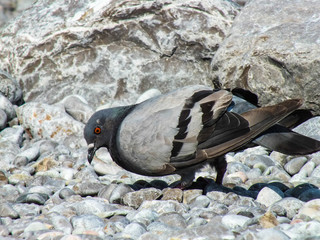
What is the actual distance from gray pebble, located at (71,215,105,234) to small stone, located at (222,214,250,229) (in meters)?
1.04

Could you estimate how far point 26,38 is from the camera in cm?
947

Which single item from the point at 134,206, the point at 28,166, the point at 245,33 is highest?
the point at 245,33

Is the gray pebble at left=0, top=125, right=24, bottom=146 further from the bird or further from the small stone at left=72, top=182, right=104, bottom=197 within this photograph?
the bird

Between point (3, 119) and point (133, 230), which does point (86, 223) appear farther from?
point (3, 119)

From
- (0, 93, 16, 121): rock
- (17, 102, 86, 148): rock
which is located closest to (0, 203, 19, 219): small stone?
(17, 102, 86, 148): rock

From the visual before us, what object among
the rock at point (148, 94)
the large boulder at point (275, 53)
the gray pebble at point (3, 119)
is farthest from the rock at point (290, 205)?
the gray pebble at point (3, 119)

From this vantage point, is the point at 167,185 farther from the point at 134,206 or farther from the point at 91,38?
the point at 91,38

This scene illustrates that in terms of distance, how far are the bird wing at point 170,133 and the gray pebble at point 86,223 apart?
1.10 m

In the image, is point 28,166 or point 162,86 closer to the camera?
point 28,166

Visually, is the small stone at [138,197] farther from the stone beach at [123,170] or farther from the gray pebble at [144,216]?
the gray pebble at [144,216]

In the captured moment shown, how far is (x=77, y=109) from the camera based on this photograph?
859 cm

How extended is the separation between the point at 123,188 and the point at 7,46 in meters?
4.96

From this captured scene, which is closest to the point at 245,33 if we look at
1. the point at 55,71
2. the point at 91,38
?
the point at 91,38

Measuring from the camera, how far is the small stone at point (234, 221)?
14.4 ft
